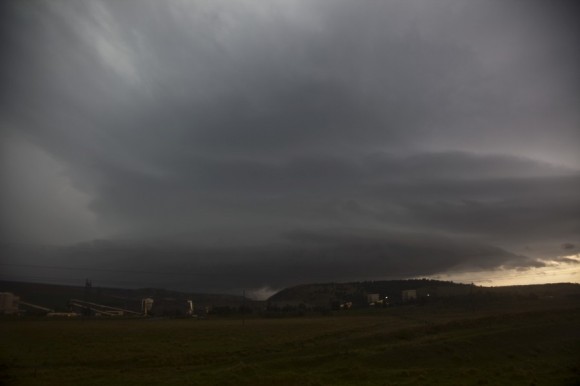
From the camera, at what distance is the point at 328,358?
44.1m

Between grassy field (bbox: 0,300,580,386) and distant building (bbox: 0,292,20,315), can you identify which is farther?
distant building (bbox: 0,292,20,315)

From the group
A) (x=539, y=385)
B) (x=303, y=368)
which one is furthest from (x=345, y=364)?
(x=539, y=385)

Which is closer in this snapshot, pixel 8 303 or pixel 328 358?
pixel 328 358

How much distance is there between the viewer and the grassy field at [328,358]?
35938 millimetres

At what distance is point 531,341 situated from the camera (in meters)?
54.2

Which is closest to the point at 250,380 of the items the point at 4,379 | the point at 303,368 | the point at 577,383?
the point at 303,368

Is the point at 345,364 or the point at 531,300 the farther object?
the point at 531,300

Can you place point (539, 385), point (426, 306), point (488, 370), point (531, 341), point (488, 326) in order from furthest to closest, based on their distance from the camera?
point (426, 306) < point (488, 326) < point (531, 341) < point (488, 370) < point (539, 385)

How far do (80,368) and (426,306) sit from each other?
10807 centimetres

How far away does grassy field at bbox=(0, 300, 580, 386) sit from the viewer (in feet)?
118

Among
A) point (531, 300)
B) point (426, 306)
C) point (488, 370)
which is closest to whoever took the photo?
point (488, 370)

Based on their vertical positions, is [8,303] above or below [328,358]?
above

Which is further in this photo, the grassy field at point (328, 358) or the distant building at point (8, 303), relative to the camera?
the distant building at point (8, 303)

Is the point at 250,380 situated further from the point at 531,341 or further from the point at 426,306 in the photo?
the point at 426,306
